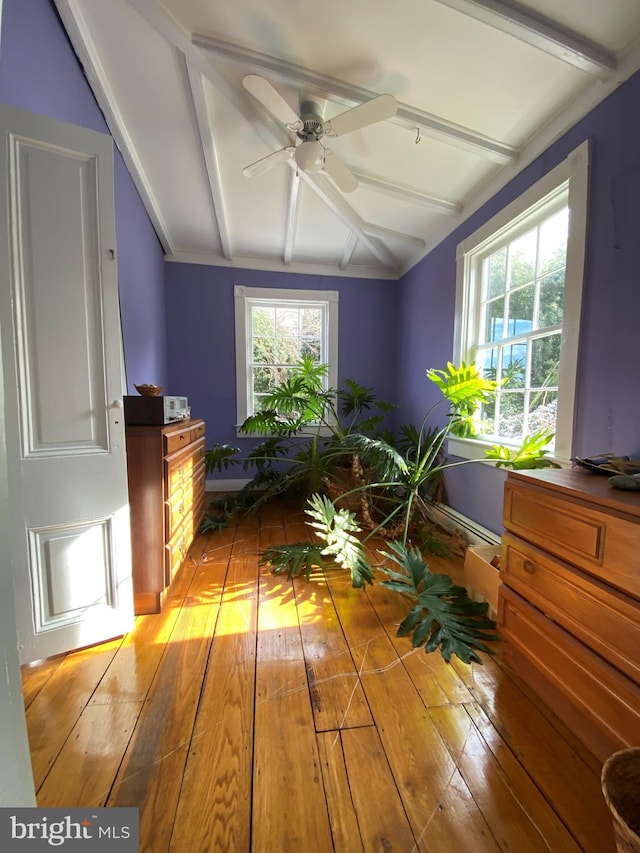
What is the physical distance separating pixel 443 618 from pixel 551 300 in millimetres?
1682

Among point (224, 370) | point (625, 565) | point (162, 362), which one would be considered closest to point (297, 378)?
point (224, 370)

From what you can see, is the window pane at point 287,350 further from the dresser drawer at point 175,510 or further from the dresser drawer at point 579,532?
the dresser drawer at point 579,532

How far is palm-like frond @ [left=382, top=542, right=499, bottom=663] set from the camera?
1.21m

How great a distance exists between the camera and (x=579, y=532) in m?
0.92

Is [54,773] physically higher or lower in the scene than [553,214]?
lower

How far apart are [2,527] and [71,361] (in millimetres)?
853

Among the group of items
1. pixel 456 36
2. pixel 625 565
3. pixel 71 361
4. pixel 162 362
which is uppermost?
pixel 456 36

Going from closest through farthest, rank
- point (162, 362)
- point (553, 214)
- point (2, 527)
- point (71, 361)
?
1. point (2, 527)
2. point (71, 361)
3. point (553, 214)
4. point (162, 362)

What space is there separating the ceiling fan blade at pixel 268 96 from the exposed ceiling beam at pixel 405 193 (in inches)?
28.3

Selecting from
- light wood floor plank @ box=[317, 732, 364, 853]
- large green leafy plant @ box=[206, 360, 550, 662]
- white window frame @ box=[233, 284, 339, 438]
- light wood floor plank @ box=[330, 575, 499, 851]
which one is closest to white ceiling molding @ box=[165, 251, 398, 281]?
white window frame @ box=[233, 284, 339, 438]

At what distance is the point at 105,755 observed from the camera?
89 cm

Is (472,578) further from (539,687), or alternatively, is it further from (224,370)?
(224,370)

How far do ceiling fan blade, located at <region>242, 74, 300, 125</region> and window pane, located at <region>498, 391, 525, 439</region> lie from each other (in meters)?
1.87

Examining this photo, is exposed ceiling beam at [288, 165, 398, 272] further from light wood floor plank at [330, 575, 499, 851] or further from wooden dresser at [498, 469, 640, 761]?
light wood floor plank at [330, 575, 499, 851]
